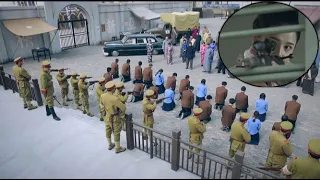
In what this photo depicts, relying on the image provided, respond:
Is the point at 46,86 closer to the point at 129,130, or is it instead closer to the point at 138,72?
the point at 129,130

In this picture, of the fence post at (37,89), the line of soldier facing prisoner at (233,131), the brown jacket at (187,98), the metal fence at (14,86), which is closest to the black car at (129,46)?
the metal fence at (14,86)

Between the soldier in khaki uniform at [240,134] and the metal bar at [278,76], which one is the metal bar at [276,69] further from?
the soldier in khaki uniform at [240,134]

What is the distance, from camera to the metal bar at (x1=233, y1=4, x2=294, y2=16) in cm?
177

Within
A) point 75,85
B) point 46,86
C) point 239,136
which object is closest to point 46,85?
point 46,86

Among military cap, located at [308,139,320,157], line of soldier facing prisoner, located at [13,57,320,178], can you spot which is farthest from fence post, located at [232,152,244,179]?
military cap, located at [308,139,320,157]

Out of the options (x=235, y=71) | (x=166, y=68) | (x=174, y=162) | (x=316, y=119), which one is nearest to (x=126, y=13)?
(x=166, y=68)

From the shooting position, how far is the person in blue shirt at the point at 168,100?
8977mm

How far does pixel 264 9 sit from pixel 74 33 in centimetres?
2049

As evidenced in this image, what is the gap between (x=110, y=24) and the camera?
72.6 feet

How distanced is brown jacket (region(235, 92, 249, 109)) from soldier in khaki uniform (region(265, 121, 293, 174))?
3.50 meters

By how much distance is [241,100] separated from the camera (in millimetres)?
8812

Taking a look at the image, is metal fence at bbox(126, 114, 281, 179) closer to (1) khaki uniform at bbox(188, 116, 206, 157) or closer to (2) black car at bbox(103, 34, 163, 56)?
(1) khaki uniform at bbox(188, 116, 206, 157)

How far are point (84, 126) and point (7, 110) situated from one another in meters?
3.16

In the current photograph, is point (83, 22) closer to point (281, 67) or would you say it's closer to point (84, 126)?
point (84, 126)
